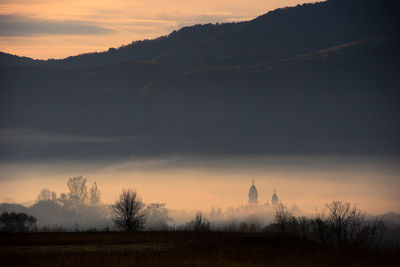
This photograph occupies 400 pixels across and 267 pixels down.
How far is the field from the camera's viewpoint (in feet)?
153

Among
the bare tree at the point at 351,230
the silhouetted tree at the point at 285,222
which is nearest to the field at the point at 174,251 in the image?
the bare tree at the point at 351,230

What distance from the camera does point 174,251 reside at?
51.6m

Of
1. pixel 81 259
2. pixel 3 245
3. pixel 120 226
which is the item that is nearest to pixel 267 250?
pixel 81 259

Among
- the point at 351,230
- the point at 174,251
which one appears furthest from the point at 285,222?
the point at 174,251

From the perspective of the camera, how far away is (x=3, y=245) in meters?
55.2

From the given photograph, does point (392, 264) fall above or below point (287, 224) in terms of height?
below

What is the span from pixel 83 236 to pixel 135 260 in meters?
17.2

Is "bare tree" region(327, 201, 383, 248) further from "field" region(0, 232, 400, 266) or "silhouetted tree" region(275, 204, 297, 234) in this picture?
"silhouetted tree" region(275, 204, 297, 234)

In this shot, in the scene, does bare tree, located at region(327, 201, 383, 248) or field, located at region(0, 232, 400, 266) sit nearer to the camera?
field, located at region(0, 232, 400, 266)

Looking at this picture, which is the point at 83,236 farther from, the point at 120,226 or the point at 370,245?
the point at 370,245

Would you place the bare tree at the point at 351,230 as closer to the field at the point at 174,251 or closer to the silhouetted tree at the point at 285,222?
the field at the point at 174,251

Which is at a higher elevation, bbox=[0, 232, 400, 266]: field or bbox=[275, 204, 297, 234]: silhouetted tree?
bbox=[275, 204, 297, 234]: silhouetted tree

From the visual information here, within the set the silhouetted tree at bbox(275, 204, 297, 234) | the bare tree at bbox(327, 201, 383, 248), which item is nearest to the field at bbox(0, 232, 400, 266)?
the bare tree at bbox(327, 201, 383, 248)

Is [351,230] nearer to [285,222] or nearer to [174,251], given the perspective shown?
[285,222]
